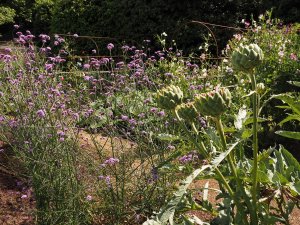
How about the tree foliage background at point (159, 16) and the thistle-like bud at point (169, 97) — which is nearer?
the thistle-like bud at point (169, 97)

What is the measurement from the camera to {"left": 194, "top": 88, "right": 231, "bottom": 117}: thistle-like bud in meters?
1.67

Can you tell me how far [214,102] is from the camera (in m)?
1.67

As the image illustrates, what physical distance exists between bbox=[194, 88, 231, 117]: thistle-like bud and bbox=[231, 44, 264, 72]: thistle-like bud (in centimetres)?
10

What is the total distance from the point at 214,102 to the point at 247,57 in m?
0.18

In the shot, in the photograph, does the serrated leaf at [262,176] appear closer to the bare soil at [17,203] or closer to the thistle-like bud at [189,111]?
the thistle-like bud at [189,111]

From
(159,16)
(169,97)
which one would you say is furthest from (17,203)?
(159,16)

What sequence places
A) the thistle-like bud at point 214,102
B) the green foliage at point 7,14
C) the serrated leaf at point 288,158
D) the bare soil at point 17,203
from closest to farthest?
1. the thistle-like bud at point 214,102
2. the serrated leaf at point 288,158
3. the bare soil at point 17,203
4. the green foliage at point 7,14

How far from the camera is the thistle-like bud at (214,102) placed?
1.67 metres

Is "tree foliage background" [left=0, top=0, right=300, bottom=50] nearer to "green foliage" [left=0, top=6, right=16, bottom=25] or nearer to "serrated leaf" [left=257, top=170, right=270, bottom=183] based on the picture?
"green foliage" [left=0, top=6, right=16, bottom=25]

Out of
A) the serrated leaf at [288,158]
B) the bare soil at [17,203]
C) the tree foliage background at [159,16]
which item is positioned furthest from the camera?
the tree foliage background at [159,16]

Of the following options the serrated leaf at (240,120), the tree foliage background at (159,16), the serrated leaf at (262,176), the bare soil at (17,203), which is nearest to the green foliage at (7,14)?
the tree foliage background at (159,16)

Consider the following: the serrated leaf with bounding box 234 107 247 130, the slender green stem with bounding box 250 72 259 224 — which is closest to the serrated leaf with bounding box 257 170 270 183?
the slender green stem with bounding box 250 72 259 224

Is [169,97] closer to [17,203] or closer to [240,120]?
[240,120]

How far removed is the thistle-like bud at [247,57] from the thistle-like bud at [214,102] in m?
0.10
